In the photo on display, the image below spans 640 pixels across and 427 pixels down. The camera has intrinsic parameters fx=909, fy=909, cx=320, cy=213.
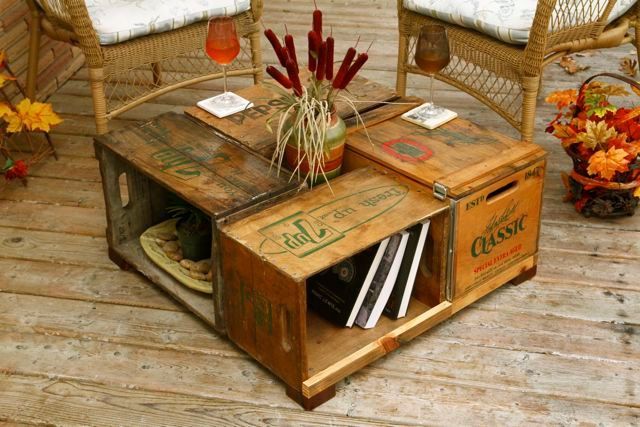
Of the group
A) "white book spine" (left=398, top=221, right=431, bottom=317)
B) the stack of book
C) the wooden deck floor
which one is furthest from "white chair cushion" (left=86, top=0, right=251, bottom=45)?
"white book spine" (left=398, top=221, right=431, bottom=317)

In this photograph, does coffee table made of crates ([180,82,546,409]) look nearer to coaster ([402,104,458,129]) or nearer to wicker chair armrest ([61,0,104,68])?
coaster ([402,104,458,129])

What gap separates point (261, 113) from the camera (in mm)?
2223

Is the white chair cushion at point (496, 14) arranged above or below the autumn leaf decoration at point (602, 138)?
above

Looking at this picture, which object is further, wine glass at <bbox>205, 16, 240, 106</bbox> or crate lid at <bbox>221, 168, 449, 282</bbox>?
wine glass at <bbox>205, 16, 240, 106</bbox>

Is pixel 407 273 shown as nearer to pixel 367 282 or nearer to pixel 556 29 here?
pixel 367 282

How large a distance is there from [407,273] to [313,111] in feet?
1.31

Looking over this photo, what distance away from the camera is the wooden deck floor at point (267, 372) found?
1.81 metres

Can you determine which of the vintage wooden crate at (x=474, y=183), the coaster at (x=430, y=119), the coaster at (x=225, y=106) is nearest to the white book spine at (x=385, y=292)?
the vintage wooden crate at (x=474, y=183)

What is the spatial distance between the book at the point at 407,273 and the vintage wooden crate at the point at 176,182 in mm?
277

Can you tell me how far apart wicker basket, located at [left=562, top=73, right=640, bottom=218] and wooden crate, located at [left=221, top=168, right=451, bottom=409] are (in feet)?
1.94

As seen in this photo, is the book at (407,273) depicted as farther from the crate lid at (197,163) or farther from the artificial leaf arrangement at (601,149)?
the artificial leaf arrangement at (601,149)

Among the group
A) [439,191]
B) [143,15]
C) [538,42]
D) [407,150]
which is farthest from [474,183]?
[143,15]

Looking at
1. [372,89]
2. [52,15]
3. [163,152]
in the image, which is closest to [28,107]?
[52,15]

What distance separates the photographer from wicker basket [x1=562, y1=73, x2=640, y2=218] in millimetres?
2305
